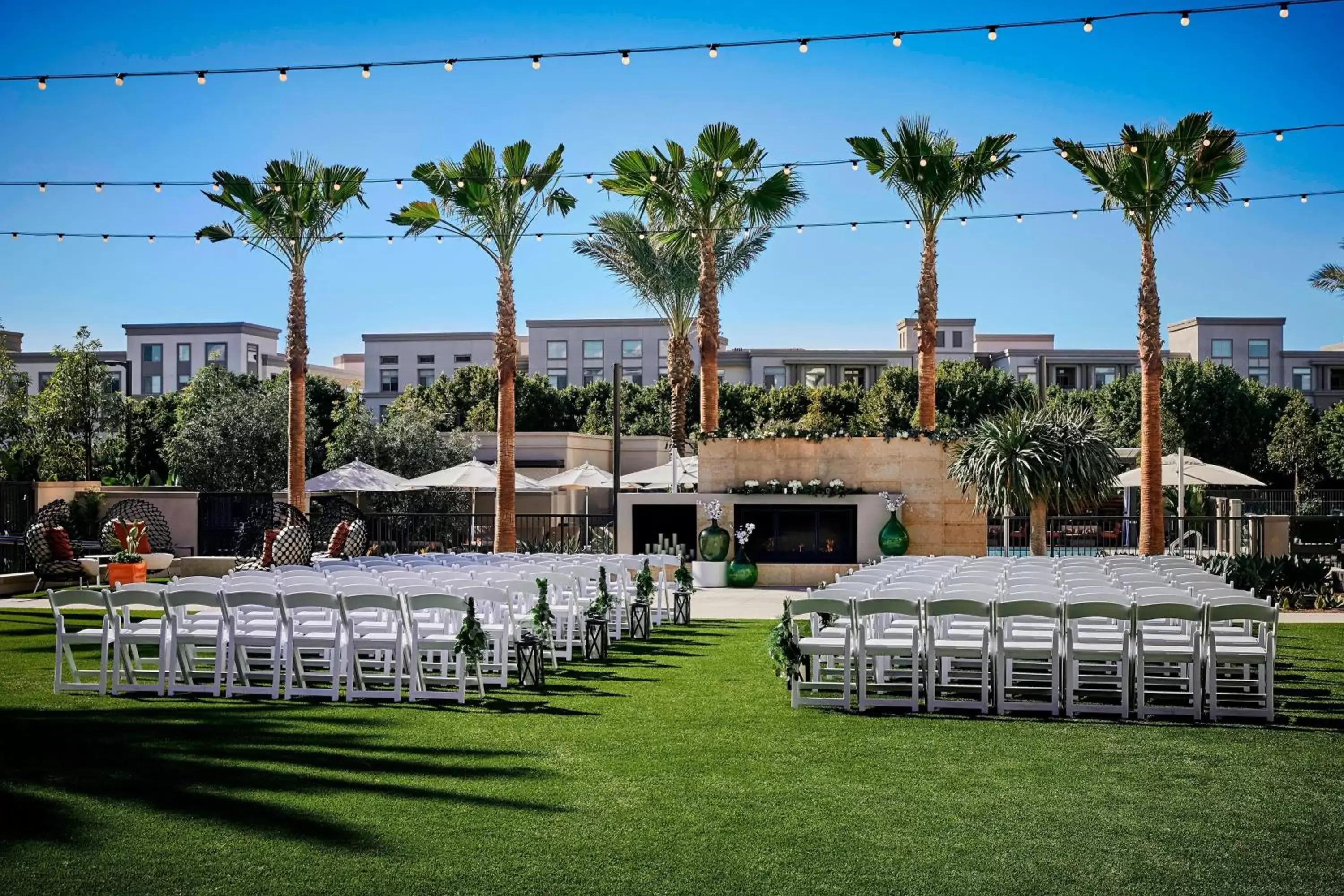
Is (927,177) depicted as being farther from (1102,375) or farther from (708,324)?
(1102,375)

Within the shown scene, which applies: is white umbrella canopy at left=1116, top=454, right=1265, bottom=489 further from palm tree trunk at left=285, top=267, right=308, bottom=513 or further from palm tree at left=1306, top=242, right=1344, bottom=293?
palm tree trunk at left=285, top=267, right=308, bottom=513

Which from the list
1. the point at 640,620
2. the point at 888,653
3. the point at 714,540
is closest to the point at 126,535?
the point at 714,540

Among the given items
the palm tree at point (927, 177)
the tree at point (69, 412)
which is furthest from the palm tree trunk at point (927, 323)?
the tree at point (69, 412)

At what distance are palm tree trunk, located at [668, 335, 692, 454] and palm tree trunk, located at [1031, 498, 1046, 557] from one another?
8610mm

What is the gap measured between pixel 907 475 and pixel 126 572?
14152 mm

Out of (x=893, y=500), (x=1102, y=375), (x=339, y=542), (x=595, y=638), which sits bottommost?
(x=595, y=638)

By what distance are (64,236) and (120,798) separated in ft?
60.4

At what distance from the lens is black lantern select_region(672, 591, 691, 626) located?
17734mm

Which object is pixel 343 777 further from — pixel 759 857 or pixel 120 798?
pixel 759 857

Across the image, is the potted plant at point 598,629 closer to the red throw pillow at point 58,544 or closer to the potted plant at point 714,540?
the potted plant at point 714,540

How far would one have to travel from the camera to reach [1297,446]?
56625 millimetres

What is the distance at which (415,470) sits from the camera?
4216 centimetres

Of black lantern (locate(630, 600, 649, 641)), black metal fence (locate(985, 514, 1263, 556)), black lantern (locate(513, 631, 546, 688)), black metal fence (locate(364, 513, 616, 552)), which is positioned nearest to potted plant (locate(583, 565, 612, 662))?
black lantern (locate(630, 600, 649, 641))

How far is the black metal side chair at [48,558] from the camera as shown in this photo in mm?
23234
